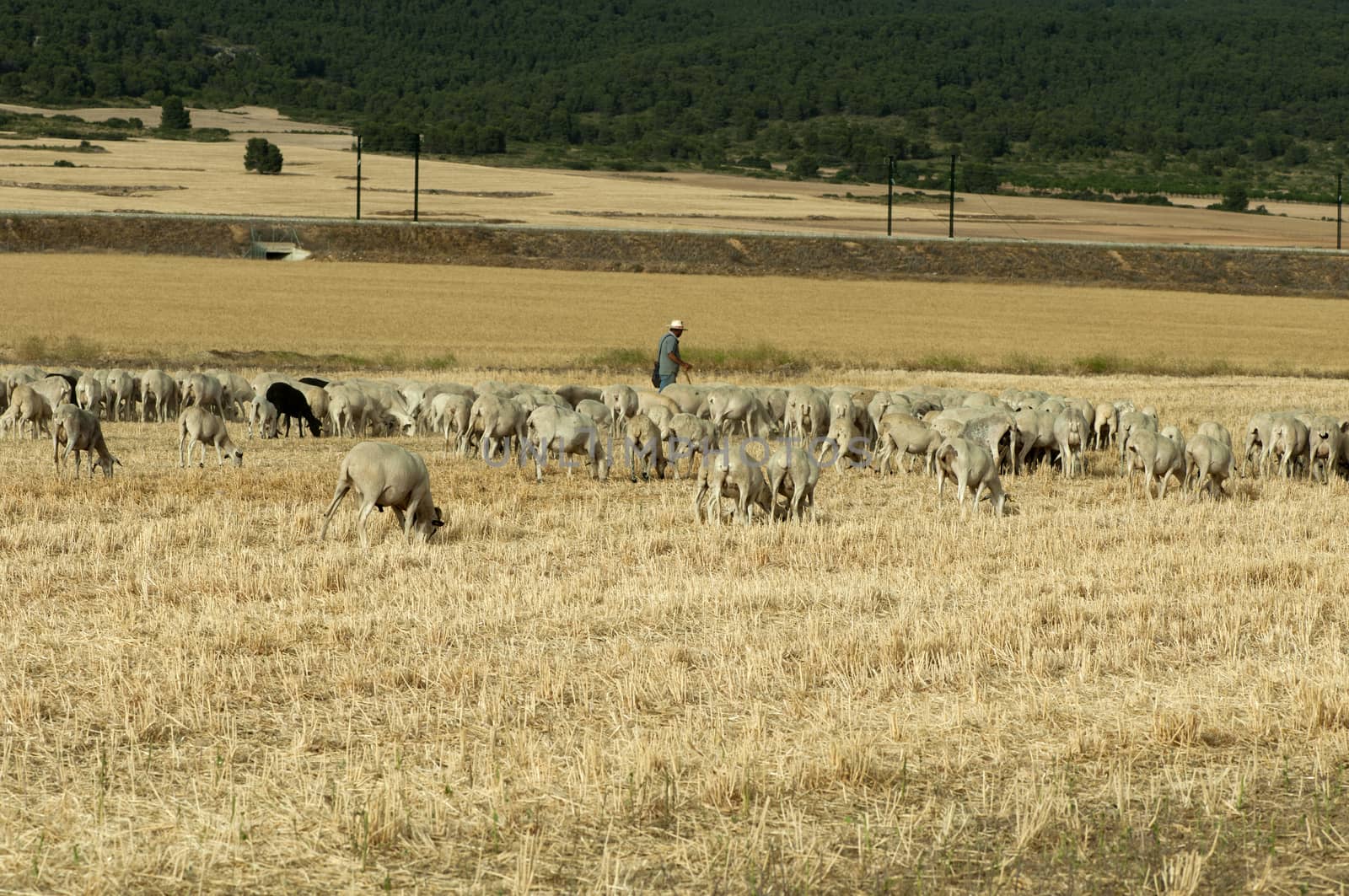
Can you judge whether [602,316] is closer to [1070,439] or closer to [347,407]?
[347,407]

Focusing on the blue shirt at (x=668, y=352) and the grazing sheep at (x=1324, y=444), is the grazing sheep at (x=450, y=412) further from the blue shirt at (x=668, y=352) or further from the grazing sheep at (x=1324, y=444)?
the grazing sheep at (x=1324, y=444)

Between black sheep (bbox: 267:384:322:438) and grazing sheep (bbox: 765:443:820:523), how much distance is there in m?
12.0

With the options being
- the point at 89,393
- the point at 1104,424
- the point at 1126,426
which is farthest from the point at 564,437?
the point at 89,393

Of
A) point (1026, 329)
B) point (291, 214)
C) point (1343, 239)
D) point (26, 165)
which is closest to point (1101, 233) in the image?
point (1343, 239)

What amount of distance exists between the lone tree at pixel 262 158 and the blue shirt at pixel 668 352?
8743 cm

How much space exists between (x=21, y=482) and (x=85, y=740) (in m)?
11.1

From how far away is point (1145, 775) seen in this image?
8445 mm

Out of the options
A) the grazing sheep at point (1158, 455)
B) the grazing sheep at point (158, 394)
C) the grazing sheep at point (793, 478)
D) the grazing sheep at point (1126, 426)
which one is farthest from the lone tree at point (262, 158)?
the grazing sheep at point (793, 478)

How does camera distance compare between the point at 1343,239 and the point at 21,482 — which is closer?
the point at 21,482

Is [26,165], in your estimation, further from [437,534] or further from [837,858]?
[837,858]

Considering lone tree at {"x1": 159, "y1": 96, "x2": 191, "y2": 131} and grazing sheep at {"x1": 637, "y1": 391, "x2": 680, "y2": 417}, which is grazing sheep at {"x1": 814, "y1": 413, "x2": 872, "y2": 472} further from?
lone tree at {"x1": 159, "y1": 96, "x2": 191, "y2": 131}

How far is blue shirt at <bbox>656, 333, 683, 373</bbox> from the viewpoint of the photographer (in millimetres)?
26625

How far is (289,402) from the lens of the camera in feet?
87.5

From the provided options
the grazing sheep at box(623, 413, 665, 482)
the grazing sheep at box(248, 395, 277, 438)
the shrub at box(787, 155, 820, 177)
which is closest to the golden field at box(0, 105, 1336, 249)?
the shrub at box(787, 155, 820, 177)
